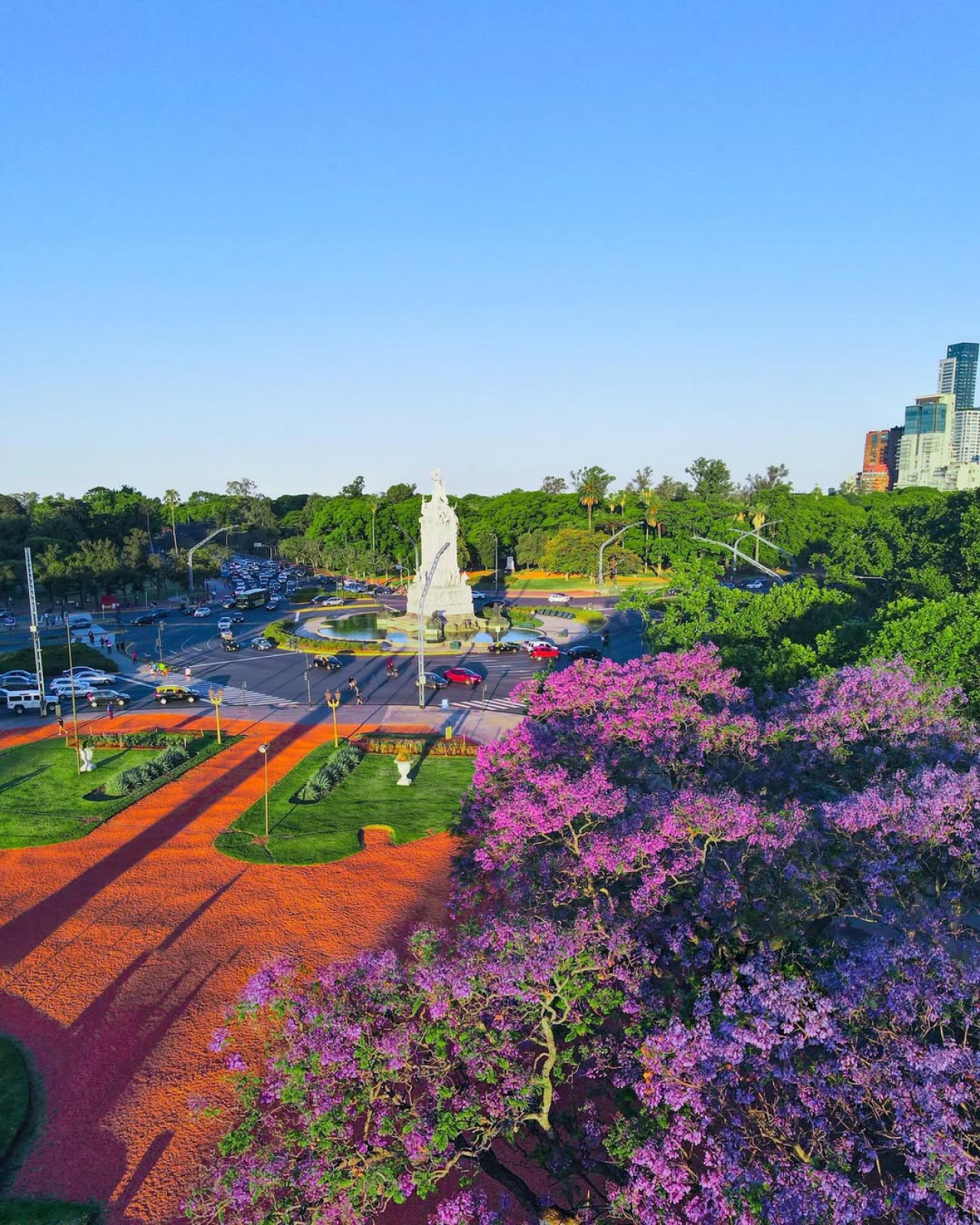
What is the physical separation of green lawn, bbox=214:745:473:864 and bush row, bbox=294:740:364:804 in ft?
0.80

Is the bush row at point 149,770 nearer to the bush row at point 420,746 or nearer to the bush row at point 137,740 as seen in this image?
the bush row at point 137,740

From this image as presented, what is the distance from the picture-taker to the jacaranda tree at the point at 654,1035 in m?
9.41

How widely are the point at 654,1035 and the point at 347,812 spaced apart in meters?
17.8

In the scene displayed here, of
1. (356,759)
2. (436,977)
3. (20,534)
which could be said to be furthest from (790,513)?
(436,977)

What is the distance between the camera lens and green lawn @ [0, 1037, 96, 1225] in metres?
11.6

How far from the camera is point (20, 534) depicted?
8206 centimetres

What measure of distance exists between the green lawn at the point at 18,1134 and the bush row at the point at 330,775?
12925 mm

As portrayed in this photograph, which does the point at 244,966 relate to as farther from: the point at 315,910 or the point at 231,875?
the point at 231,875

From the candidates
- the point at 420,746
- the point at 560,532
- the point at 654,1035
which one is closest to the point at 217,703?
the point at 420,746

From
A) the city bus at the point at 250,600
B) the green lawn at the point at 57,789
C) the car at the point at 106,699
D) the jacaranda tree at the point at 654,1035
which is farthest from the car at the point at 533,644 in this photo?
the city bus at the point at 250,600

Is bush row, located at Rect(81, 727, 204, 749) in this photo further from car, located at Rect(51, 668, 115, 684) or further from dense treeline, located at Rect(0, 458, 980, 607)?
dense treeline, located at Rect(0, 458, 980, 607)

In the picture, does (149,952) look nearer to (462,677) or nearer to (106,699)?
(106,699)

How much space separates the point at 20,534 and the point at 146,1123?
84184mm

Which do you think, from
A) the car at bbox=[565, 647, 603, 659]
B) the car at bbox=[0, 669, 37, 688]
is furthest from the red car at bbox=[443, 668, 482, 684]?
the car at bbox=[0, 669, 37, 688]
